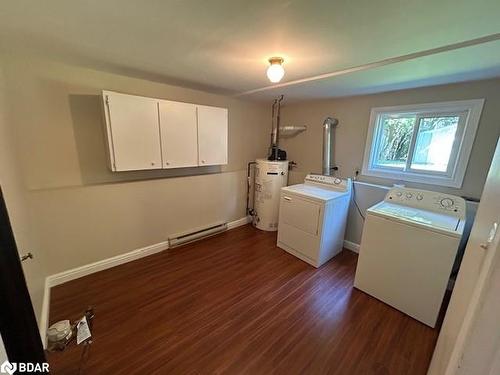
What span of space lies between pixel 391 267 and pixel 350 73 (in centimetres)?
190

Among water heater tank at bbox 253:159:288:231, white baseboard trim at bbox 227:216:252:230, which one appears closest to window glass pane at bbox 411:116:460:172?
water heater tank at bbox 253:159:288:231

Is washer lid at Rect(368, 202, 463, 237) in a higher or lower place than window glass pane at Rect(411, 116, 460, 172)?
lower

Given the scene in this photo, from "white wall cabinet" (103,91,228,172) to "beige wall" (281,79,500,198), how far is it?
1424 mm

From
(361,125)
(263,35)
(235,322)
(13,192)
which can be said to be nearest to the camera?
(263,35)

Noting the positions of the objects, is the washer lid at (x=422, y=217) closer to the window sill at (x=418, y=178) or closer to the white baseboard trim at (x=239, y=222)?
the window sill at (x=418, y=178)

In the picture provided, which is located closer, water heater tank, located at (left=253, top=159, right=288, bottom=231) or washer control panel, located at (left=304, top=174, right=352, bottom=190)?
washer control panel, located at (left=304, top=174, right=352, bottom=190)

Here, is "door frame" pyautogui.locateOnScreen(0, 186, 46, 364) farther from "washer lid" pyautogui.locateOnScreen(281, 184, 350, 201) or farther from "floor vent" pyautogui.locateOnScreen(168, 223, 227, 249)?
"washer lid" pyautogui.locateOnScreen(281, 184, 350, 201)

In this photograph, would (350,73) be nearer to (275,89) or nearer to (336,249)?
(275,89)

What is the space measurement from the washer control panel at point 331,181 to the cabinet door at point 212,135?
138 centimetres

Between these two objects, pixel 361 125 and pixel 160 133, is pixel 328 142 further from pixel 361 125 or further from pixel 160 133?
pixel 160 133

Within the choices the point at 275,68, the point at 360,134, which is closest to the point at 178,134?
the point at 275,68

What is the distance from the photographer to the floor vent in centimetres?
287

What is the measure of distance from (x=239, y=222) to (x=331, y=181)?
1748mm

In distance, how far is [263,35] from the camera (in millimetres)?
1296
